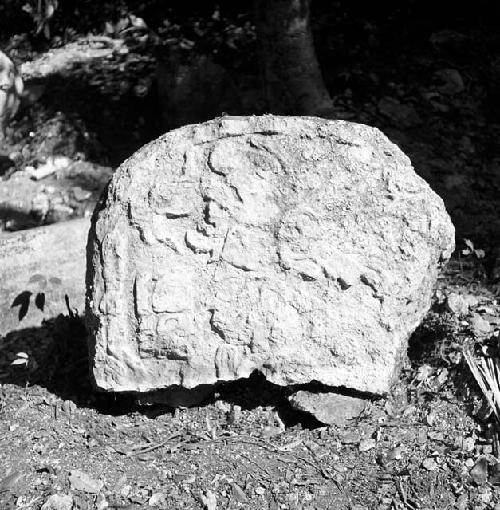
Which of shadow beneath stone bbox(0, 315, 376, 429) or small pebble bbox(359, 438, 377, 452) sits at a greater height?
shadow beneath stone bbox(0, 315, 376, 429)

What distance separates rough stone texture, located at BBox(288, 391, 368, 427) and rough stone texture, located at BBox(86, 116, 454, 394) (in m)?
0.14

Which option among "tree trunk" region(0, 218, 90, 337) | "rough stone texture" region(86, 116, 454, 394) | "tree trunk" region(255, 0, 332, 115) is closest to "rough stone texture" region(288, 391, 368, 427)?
"rough stone texture" region(86, 116, 454, 394)

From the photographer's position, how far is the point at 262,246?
3178 mm

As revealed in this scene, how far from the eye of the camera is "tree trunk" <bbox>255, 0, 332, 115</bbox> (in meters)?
5.14

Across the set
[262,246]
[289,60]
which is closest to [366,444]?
[262,246]

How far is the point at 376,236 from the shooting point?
3146mm

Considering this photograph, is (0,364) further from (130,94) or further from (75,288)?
(130,94)

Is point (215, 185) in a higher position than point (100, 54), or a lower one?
higher

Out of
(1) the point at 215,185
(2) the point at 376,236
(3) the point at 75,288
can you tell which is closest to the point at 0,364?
(3) the point at 75,288

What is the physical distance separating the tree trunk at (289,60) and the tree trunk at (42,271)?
4.70 ft

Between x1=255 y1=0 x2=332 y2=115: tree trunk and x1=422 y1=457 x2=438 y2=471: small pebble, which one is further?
x1=255 y1=0 x2=332 y2=115: tree trunk

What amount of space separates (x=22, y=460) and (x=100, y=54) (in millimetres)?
4289

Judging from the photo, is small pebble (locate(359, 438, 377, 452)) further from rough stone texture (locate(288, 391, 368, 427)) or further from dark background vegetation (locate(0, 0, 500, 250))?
dark background vegetation (locate(0, 0, 500, 250))

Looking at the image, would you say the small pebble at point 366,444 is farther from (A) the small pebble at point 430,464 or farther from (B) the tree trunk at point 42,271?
(B) the tree trunk at point 42,271
